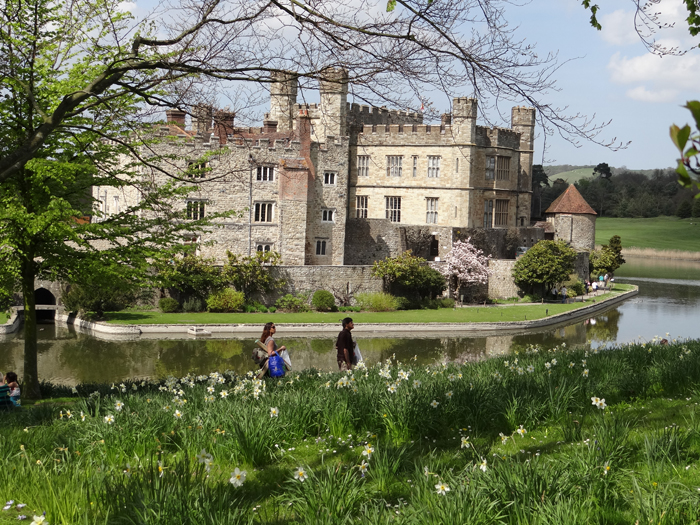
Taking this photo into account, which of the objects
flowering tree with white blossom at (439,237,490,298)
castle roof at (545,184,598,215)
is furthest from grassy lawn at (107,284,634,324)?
castle roof at (545,184,598,215)

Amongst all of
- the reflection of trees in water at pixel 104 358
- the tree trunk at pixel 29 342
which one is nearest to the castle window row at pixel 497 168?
the reflection of trees in water at pixel 104 358

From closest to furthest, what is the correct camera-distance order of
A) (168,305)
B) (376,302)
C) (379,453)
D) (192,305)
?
(379,453)
(168,305)
(192,305)
(376,302)

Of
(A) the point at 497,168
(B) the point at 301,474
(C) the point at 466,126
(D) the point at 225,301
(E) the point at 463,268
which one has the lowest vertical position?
(D) the point at 225,301

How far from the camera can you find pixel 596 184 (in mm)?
126438

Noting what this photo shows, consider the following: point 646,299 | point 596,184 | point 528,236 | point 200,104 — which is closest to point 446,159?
point 528,236

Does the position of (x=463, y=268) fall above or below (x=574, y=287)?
above

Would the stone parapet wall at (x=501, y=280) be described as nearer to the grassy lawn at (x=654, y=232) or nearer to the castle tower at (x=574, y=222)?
the castle tower at (x=574, y=222)

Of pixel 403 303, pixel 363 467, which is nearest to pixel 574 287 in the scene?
pixel 403 303

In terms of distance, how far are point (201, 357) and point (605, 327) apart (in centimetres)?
2076

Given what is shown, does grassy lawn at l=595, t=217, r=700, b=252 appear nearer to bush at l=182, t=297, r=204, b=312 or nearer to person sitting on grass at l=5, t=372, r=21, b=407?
bush at l=182, t=297, r=204, b=312

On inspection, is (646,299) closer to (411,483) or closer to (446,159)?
(446,159)

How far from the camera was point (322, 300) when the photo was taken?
35969 mm

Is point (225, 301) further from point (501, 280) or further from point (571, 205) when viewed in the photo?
point (571, 205)

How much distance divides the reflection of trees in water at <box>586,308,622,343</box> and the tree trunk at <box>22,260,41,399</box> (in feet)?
72.9
